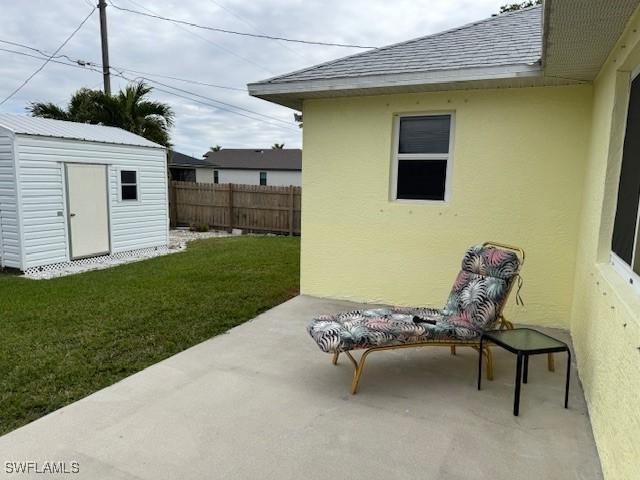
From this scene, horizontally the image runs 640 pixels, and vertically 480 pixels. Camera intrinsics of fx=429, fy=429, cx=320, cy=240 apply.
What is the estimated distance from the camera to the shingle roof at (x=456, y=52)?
15.8 ft

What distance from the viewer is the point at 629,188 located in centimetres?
288

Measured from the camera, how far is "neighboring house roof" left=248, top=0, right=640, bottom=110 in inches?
115

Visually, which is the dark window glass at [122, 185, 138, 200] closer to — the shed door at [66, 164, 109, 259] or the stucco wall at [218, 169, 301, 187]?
the shed door at [66, 164, 109, 259]

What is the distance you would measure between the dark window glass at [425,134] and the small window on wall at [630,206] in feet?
8.07

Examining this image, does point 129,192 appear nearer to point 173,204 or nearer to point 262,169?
point 173,204

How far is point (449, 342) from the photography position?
367cm

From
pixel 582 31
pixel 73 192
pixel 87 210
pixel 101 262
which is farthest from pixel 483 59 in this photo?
pixel 101 262

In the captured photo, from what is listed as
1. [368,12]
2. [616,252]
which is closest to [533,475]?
[616,252]

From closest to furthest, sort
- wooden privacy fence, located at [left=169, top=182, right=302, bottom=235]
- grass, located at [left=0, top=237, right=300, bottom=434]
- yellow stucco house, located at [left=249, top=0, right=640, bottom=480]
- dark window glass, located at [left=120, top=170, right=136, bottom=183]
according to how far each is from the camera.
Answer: yellow stucco house, located at [left=249, top=0, right=640, bottom=480] → grass, located at [left=0, top=237, right=300, bottom=434] → dark window glass, located at [left=120, top=170, right=136, bottom=183] → wooden privacy fence, located at [left=169, top=182, right=302, bottom=235]

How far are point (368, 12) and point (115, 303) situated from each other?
10200 mm

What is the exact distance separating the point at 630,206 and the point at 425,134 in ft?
10.4

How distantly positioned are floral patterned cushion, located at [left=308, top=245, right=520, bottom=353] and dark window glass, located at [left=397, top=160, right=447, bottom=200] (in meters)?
1.58

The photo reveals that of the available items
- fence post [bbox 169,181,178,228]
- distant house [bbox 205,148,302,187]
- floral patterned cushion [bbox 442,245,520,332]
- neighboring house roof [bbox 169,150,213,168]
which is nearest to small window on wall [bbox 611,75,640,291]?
floral patterned cushion [bbox 442,245,520,332]

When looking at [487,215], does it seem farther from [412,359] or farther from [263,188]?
[263,188]
